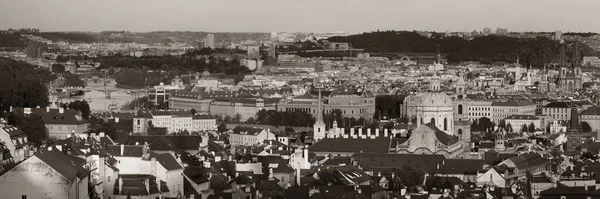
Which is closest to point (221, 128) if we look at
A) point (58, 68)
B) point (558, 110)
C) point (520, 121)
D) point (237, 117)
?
point (237, 117)

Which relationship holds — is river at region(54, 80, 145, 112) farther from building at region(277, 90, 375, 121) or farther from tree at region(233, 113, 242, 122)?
building at region(277, 90, 375, 121)

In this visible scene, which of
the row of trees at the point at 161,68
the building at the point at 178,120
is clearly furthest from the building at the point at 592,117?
the row of trees at the point at 161,68

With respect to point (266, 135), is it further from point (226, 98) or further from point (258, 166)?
point (226, 98)

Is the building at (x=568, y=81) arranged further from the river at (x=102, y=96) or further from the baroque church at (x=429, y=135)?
the baroque church at (x=429, y=135)

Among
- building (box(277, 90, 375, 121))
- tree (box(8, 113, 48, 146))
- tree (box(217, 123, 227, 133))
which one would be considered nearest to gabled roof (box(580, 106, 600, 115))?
building (box(277, 90, 375, 121))

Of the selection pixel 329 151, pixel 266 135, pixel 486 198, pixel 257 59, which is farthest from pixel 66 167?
pixel 257 59

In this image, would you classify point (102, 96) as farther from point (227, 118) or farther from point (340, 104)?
point (340, 104)
